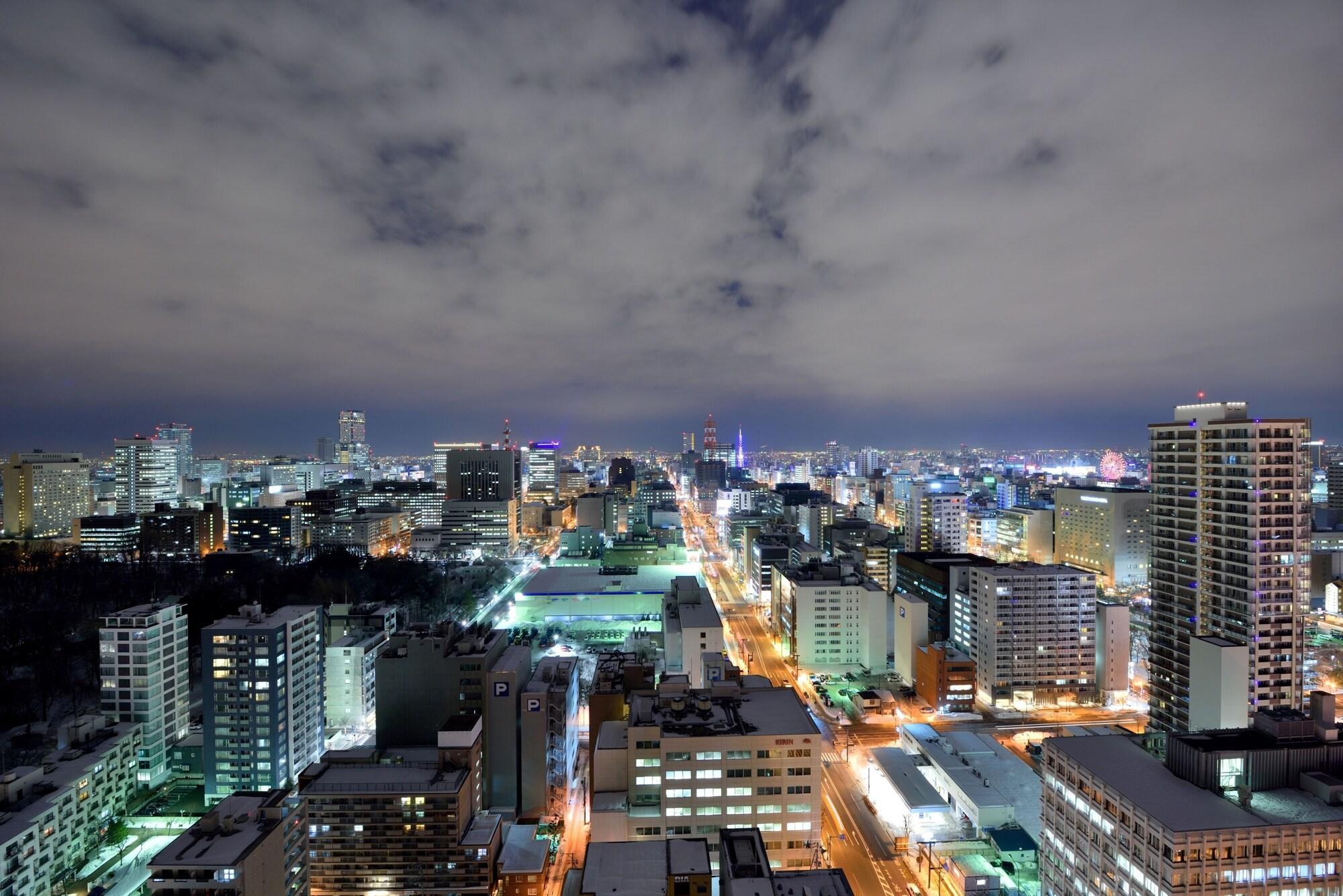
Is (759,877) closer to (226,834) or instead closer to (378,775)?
(378,775)

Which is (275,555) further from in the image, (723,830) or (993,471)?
(993,471)

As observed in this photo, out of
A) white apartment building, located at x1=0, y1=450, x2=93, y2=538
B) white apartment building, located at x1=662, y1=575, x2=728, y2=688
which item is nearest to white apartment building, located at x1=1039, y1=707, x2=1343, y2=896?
white apartment building, located at x1=662, y1=575, x2=728, y2=688

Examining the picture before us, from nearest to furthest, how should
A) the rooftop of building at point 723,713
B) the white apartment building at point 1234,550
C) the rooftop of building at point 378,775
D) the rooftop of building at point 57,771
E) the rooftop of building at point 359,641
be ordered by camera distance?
the rooftop of building at point 57,771, the rooftop of building at point 378,775, the rooftop of building at point 723,713, the white apartment building at point 1234,550, the rooftop of building at point 359,641

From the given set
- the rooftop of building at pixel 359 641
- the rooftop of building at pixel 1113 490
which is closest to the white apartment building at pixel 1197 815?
the rooftop of building at pixel 359 641

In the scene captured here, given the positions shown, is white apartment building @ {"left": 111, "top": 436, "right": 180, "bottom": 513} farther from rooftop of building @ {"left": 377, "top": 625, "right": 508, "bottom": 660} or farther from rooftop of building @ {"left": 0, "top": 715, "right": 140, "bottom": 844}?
rooftop of building @ {"left": 377, "top": 625, "right": 508, "bottom": 660}

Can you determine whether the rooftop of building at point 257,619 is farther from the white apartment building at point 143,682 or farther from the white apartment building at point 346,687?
the white apartment building at point 346,687

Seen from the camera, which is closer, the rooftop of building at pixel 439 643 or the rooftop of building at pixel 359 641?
the rooftop of building at pixel 439 643

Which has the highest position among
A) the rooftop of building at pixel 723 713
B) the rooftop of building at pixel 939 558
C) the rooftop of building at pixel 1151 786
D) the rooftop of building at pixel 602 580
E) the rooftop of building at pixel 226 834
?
the rooftop of building at pixel 1151 786
